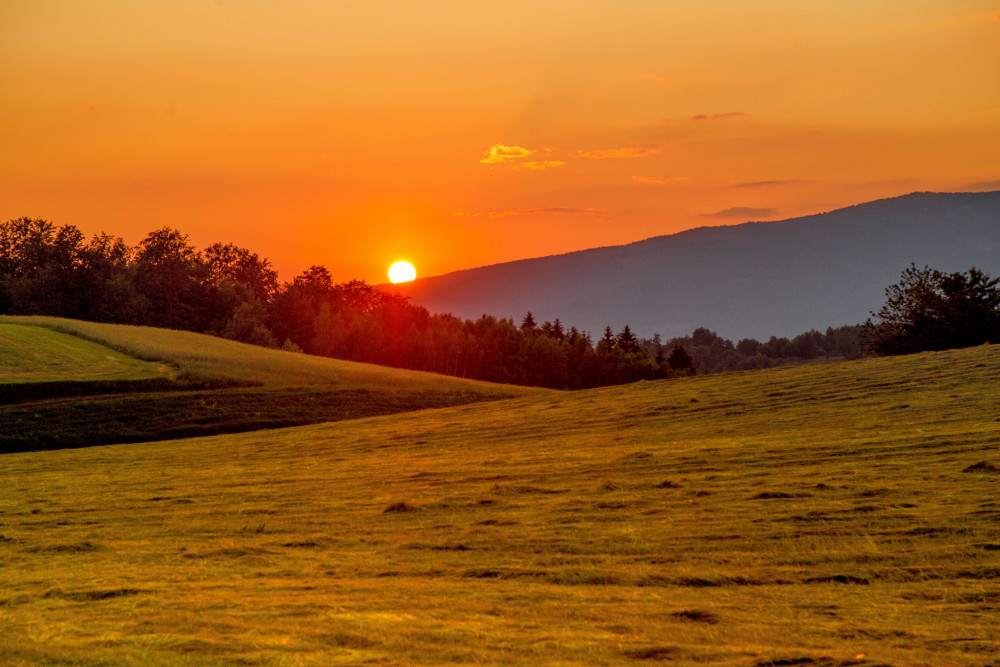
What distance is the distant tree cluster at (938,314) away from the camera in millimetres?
59806

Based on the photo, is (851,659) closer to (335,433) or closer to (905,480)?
(905,480)

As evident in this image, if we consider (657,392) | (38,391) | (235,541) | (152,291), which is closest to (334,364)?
(38,391)

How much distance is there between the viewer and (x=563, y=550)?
985cm

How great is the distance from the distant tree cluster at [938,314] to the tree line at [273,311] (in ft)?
221

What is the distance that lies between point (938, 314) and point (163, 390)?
51850mm

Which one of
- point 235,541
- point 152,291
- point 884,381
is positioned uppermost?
point 152,291

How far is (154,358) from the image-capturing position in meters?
47.9

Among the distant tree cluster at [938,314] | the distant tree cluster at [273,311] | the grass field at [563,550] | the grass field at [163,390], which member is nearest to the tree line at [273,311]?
the distant tree cluster at [273,311]

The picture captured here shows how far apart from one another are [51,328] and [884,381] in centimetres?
5477

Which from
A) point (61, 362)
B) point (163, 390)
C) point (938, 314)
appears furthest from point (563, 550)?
point (938, 314)

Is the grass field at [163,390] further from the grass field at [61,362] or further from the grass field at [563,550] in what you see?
the grass field at [563,550]

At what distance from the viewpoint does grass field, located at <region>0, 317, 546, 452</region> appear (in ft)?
111

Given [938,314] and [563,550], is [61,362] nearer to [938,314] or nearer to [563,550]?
[563,550]

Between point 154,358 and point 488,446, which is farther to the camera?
point 154,358
